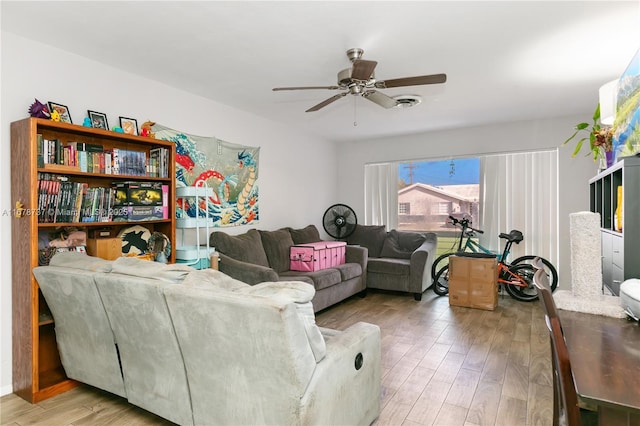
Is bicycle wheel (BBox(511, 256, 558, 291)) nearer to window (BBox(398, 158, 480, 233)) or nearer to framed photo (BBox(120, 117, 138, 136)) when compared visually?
window (BBox(398, 158, 480, 233))

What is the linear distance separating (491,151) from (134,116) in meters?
4.58

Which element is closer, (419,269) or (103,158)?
(103,158)

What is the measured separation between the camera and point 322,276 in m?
3.88

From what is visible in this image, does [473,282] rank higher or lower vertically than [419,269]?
lower

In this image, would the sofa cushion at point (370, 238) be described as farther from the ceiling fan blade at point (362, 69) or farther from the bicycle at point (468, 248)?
the ceiling fan blade at point (362, 69)

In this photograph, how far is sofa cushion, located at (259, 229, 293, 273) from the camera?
4.20 meters

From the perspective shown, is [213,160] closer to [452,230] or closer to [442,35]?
[442,35]

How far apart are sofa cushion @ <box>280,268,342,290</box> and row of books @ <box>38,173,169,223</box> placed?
1.66 meters

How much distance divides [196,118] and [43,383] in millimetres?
2606

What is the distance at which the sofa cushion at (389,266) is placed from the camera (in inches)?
184

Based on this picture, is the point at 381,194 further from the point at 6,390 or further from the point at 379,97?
the point at 6,390

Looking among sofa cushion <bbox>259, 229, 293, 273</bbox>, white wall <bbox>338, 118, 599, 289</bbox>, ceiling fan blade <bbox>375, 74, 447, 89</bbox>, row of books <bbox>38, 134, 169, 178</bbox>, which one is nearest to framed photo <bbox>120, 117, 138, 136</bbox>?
row of books <bbox>38, 134, 169, 178</bbox>

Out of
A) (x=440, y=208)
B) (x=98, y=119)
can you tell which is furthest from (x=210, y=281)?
(x=440, y=208)

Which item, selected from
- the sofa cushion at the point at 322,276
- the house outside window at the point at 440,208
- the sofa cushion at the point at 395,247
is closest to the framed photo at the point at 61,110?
the sofa cushion at the point at 322,276
